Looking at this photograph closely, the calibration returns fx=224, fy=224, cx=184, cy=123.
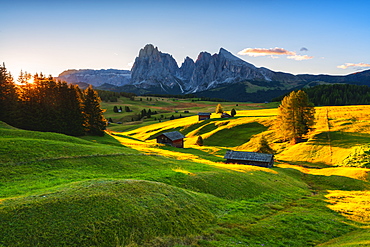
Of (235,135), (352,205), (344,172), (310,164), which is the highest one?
(352,205)

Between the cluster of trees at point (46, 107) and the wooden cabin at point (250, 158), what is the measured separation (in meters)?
42.6

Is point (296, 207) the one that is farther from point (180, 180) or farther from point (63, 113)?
point (63, 113)

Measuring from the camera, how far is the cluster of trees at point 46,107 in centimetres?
6047

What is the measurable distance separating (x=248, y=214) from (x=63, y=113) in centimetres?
6210

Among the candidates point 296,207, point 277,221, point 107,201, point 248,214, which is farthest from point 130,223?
point 296,207

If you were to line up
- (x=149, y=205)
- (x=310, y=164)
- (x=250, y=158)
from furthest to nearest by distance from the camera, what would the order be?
(x=310, y=164)
(x=250, y=158)
(x=149, y=205)

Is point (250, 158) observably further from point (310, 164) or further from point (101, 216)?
point (101, 216)

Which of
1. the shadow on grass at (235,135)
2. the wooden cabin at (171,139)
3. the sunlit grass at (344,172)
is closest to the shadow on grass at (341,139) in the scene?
the sunlit grass at (344,172)

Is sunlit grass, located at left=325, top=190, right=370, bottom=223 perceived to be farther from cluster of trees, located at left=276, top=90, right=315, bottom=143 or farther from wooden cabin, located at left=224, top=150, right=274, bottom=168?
cluster of trees, located at left=276, top=90, right=315, bottom=143

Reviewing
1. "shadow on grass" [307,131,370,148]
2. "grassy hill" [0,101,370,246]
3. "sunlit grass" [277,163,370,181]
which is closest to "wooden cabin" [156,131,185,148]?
"grassy hill" [0,101,370,246]

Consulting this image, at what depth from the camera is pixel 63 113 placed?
6619 cm

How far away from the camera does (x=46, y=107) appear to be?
209 feet

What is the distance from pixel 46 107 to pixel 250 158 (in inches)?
2283

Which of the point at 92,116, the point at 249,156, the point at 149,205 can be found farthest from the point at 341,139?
the point at 92,116
